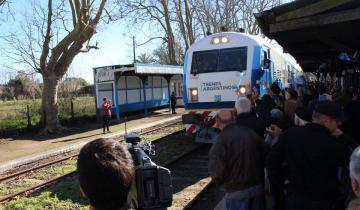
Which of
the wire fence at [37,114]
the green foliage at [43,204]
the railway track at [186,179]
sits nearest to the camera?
the green foliage at [43,204]

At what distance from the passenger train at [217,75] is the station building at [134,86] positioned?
11290 mm

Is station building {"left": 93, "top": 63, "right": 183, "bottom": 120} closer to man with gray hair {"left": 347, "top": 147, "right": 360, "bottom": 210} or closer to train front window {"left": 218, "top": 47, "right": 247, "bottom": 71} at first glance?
train front window {"left": 218, "top": 47, "right": 247, "bottom": 71}

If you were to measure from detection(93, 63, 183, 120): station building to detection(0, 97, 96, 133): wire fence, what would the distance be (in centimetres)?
118

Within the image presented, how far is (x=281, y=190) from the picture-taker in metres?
4.69

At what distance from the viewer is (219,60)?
12367 millimetres

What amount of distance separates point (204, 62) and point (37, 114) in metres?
13.1

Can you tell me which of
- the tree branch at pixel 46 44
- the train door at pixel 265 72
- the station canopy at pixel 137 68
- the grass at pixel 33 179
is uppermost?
the tree branch at pixel 46 44

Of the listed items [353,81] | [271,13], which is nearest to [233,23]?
[353,81]

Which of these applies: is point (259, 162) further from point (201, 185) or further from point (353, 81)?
point (353, 81)

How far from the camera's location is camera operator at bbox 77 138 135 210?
195 cm

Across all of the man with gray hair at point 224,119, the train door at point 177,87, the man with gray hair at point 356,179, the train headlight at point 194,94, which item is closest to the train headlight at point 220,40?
the train headlight at point 194,94

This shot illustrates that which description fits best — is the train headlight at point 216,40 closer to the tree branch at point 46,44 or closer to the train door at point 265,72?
the train door at point 265,72

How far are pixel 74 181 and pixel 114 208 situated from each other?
8.17m

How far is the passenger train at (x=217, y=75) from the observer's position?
39.3 ft
